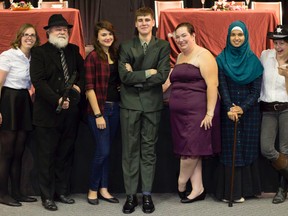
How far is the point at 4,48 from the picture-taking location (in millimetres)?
6336

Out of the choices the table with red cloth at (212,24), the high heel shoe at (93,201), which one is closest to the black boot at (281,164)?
the high heel shoe at (93,201)

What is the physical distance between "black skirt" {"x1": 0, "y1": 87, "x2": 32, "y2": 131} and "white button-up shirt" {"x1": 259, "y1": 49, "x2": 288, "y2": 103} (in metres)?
1.83

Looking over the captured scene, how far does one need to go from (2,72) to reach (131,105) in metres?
0.98

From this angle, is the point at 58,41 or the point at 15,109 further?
the point at 15,109

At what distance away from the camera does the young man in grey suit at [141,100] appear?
4.07 meters

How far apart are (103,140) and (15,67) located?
854mm

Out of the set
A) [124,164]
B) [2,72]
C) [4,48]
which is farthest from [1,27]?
[124,164]

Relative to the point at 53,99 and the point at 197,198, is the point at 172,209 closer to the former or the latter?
the point at 197,198

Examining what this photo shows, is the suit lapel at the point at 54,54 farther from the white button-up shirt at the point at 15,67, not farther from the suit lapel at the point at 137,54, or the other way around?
the suit lapel at the point at 137,54

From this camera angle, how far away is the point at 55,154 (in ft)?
14.0

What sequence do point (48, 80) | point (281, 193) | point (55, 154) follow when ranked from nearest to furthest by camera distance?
point (48, 80)
point (55, 154)
point (281, 193)

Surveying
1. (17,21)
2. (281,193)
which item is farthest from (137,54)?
(17,21)

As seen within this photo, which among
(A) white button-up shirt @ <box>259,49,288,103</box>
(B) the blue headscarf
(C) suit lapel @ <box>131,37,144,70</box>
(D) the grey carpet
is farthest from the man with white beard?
(A) white button-up shirt @ <box>259,49,288,103</box>

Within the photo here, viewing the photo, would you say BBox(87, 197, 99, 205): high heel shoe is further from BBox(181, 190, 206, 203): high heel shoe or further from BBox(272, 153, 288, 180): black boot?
BBox(272, 153, 288, 180): black boot
